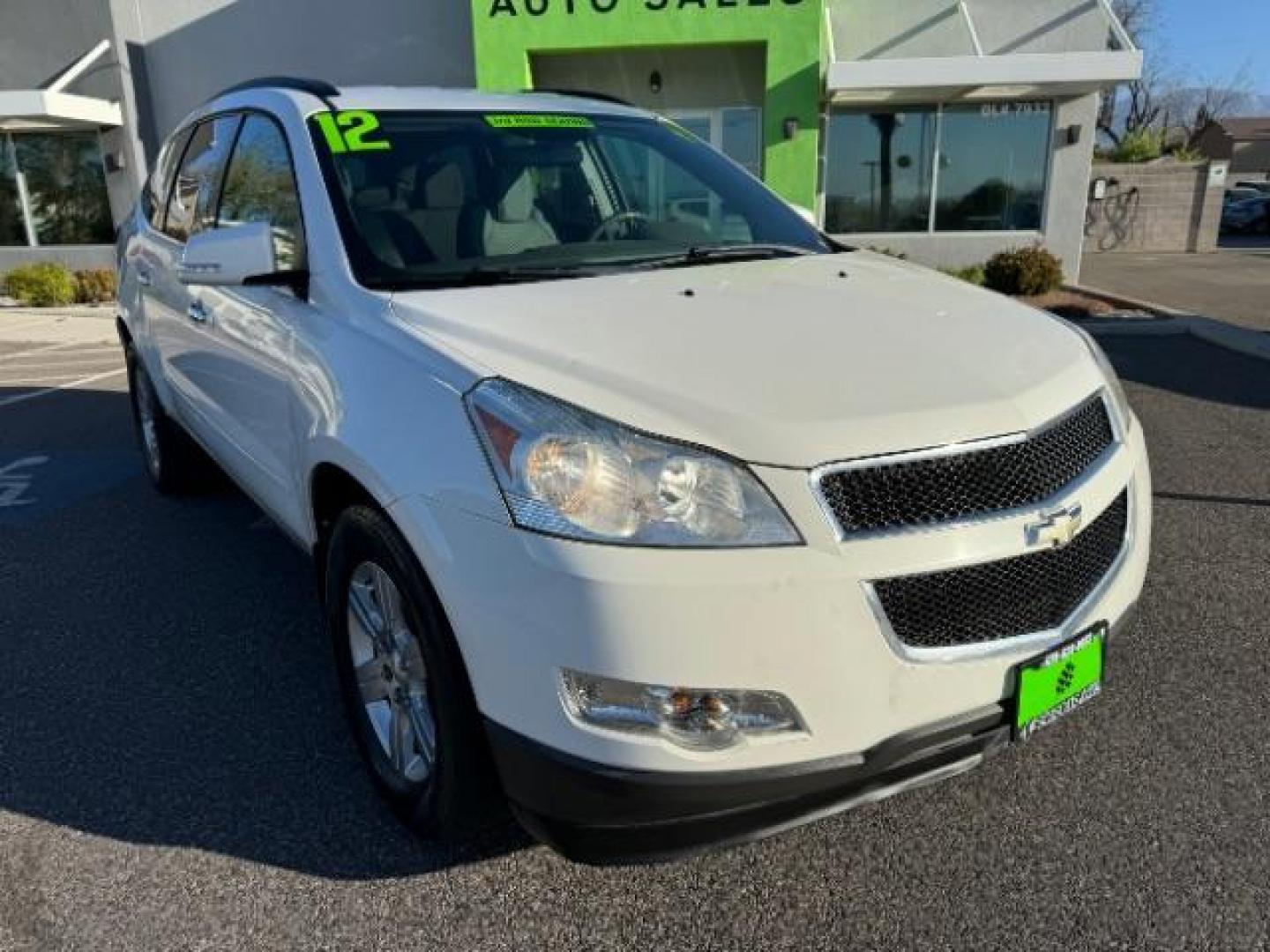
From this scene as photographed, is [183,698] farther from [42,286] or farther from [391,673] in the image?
[42,286]

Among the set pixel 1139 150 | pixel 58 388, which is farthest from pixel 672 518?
pixel 1139 150

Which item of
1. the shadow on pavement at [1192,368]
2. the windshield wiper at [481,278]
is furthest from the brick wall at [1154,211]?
the windshield wiper at [481,278]

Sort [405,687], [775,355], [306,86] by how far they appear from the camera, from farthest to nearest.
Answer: [306,86] < [405,687] < [775,355]

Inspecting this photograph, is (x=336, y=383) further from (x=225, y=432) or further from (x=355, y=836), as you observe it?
(x=225, y=432)

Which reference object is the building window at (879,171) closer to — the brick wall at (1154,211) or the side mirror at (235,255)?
the brick wall at (1154,211)

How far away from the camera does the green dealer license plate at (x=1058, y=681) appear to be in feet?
6.61

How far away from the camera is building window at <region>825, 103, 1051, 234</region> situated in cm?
1440

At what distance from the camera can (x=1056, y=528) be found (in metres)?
2.02

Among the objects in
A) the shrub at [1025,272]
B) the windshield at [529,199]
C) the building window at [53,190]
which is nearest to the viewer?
the windshield at [529,199]

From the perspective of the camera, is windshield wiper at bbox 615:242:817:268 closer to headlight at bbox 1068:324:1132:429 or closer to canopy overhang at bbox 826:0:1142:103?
headlight at bbox 1068:324:1132:429

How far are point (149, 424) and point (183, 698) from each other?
2.64 meters

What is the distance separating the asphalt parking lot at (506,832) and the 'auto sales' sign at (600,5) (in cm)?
1084

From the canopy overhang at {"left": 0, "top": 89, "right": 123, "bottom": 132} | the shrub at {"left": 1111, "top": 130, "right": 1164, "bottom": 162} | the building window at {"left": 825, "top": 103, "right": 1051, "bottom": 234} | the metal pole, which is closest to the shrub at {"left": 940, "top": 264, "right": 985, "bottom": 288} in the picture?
the building window at {"left": 825, "top": 103, "right": 1051, "bottom": 234}

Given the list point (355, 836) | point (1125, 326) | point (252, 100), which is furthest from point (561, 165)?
point (1125, 326)
